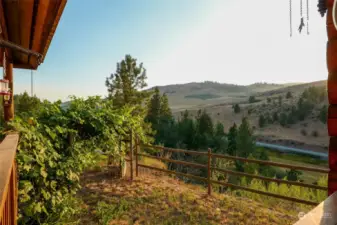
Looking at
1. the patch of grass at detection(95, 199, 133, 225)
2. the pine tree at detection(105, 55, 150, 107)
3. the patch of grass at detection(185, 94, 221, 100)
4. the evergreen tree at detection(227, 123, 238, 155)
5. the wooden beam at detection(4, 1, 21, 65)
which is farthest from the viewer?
the patch of grass at detection(185, 94, 221, 100)

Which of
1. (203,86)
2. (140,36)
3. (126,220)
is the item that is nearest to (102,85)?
(140,36)

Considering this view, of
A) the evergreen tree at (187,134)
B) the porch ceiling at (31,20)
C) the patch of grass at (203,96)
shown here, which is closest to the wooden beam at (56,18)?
the porch ceiling at (31,20)

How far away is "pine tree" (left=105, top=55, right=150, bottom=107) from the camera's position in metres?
16.4

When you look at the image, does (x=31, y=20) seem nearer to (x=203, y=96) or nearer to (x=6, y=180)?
(x=6, y=180)

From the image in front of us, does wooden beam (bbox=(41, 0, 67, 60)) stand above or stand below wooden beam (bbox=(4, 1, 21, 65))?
below

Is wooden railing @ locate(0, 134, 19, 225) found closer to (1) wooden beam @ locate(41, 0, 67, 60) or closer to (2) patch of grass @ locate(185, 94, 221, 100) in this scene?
Result: (1) wooden beam @ locate(41, 0, 67, 60)

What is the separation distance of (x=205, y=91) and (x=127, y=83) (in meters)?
81.7

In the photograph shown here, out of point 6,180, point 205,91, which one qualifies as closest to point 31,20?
point 6,180

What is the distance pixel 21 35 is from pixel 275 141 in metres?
30.9

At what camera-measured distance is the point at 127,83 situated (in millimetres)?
16562

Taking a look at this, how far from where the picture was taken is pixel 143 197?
17.6 feet

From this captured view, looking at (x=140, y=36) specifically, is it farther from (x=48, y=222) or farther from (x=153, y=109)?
(x=153, y=109)

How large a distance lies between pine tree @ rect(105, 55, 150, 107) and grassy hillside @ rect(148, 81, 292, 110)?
64.8 metres

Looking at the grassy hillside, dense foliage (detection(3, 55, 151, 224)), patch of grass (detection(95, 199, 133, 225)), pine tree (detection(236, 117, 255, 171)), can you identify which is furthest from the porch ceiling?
the grassy hillside
